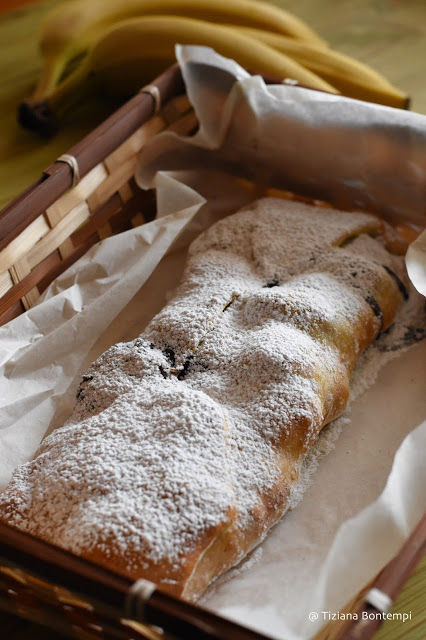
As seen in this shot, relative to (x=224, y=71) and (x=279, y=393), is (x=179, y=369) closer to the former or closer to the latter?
(x=279, y=393)

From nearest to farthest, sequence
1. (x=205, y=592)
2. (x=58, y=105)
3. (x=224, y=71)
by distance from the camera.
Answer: (x=205, y=592)
(x=224, y=71)
(x=58, y=105)

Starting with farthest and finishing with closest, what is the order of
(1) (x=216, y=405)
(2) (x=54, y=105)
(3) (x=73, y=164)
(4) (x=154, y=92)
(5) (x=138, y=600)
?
(2) (x=54, y=105) < (4) (x=154, y=92) < (3) (x=73, y=164) < (1) (x=216, y=405) < (5) (x=138, y=600)

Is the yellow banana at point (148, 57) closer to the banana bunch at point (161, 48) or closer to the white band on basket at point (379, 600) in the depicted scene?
the banana bunch at point (161, 48)

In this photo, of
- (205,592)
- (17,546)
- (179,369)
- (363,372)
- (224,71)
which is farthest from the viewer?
(224,71)

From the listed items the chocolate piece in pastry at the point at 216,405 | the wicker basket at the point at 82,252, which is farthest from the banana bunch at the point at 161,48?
the chocolate piece in pastry at the point at 216,405

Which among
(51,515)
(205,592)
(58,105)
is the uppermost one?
(58,105)

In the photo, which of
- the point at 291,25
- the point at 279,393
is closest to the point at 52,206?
the point at 279,393

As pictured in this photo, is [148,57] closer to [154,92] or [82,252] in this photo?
[154,92]

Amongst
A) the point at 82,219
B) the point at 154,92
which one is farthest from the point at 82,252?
the point at 154,92
